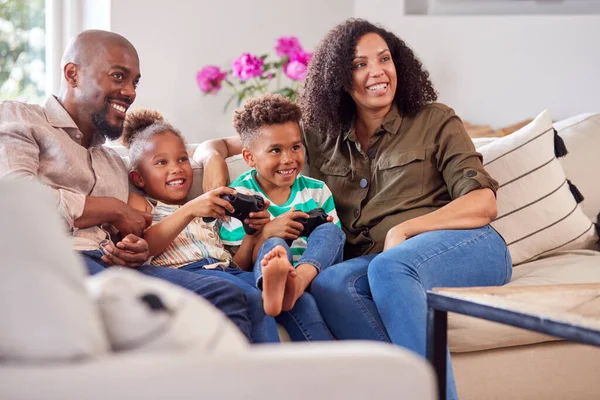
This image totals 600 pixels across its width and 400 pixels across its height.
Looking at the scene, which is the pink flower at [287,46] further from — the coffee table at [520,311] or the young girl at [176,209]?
the coffee table at [520,311]

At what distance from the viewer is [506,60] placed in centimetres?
406

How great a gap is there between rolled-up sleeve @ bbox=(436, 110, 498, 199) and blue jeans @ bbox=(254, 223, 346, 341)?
328 millimetres

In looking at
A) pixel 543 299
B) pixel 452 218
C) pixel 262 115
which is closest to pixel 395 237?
pixel 452 218

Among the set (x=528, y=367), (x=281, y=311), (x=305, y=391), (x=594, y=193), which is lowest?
(x=528, y=367)

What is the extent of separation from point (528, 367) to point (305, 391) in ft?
5.04

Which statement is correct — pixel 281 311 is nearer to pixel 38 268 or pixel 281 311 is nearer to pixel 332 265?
pixel 332 265

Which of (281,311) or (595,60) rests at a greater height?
(595,60)

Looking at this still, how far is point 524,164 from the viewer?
2.62m

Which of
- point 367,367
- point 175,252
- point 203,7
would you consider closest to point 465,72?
point 203,7

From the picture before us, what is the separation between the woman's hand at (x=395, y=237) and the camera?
2.21 m

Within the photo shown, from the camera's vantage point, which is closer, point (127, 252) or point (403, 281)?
point (403, 281)

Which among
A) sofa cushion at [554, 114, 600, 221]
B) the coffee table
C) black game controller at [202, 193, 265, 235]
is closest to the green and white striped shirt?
black game controller at [202, 193, 265, 235]

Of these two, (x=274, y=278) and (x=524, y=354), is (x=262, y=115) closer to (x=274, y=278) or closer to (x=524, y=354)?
(x=274, y=278)

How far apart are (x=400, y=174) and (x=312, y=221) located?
0.31 meters
